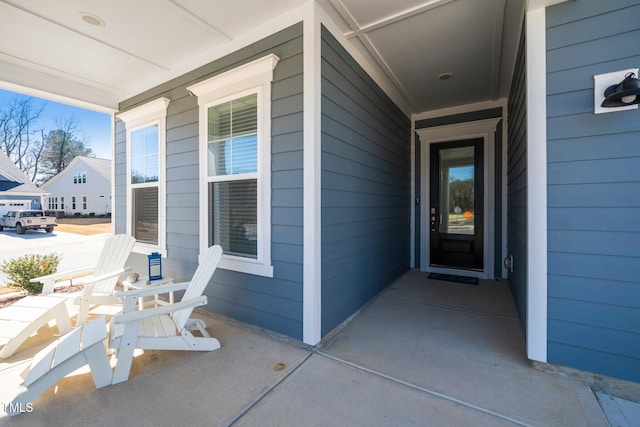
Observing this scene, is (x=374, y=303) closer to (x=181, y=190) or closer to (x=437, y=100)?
(x=181, y=190)

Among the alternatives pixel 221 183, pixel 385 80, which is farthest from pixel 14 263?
pixel 385 80

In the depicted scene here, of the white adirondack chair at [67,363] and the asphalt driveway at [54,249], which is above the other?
the white adirondack chair at [67,363]

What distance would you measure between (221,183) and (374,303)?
227 centimetres

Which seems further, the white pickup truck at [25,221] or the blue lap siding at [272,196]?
the white pickup truck at [25,221]

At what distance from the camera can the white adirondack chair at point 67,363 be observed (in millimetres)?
1526

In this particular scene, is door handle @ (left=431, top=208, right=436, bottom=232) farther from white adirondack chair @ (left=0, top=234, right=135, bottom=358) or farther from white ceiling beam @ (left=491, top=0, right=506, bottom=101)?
white adirondack chair @ (left=0, top=234, right=135, bottom=358)

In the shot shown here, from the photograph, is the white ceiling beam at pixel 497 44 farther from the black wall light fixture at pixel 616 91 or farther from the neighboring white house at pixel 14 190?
the neighboring white house at pixel 14 190

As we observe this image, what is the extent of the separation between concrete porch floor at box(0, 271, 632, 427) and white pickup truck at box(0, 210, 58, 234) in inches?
501

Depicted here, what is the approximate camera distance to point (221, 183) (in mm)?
2932

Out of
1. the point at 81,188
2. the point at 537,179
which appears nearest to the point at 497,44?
the point at 537,179

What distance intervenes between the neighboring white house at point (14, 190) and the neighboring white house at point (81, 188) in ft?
16.6

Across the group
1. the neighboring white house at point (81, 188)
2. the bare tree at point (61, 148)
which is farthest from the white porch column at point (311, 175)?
the neighboring white house at point (81, 188)

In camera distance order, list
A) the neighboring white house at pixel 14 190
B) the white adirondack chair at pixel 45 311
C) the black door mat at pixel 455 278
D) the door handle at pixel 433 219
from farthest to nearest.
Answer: the neighboring white house at pixel 14 190 → the door handle at pixel 433 219 → the black door mat at pixel 455 278 → the white adirondack chair at pixel 45 311

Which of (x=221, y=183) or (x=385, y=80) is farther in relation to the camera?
(x=385, y=80)
